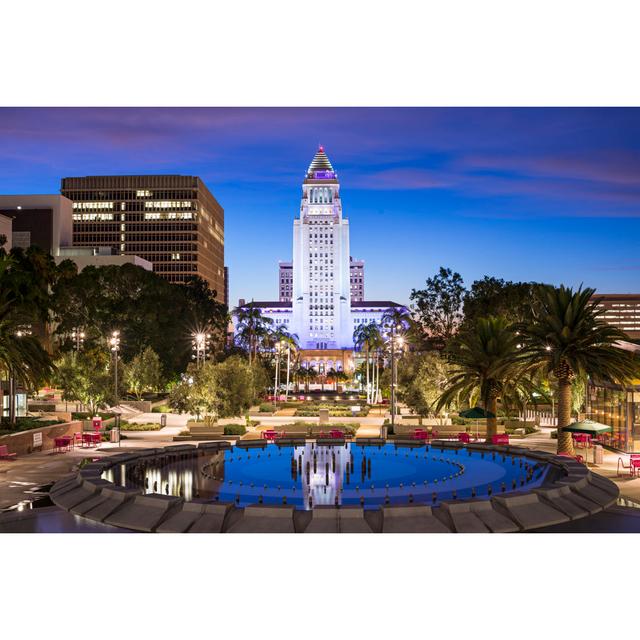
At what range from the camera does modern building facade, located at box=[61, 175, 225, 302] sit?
183 meters

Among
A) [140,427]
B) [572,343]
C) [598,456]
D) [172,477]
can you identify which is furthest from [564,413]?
[140,427]

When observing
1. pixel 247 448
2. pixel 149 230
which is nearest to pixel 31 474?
pixel 247 448

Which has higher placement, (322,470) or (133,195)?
(133,195)

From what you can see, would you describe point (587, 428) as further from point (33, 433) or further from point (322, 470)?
point (33, 433)

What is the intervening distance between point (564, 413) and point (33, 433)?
2663 centimetres

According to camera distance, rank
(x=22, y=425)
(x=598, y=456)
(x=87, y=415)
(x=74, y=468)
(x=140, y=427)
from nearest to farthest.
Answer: (x=74, y=468), (x=598, y=456), (x=22, y=425), (x=140, y=427), (x=87, y=415)

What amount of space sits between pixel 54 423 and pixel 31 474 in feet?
39.0

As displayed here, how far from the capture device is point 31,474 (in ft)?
96.6

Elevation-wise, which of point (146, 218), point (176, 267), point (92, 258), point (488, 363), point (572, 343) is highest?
point (146, 218)

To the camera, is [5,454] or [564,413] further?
[5,454]

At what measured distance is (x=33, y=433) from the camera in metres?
36.7

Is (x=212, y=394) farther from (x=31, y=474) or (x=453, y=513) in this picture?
(x=453, y=513)

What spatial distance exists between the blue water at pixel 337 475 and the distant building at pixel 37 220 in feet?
334

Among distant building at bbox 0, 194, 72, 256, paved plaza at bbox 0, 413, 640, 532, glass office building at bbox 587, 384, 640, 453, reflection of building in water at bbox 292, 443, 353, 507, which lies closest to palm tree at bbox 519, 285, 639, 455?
paved plaza at bbox 0, 413, 640, 532
